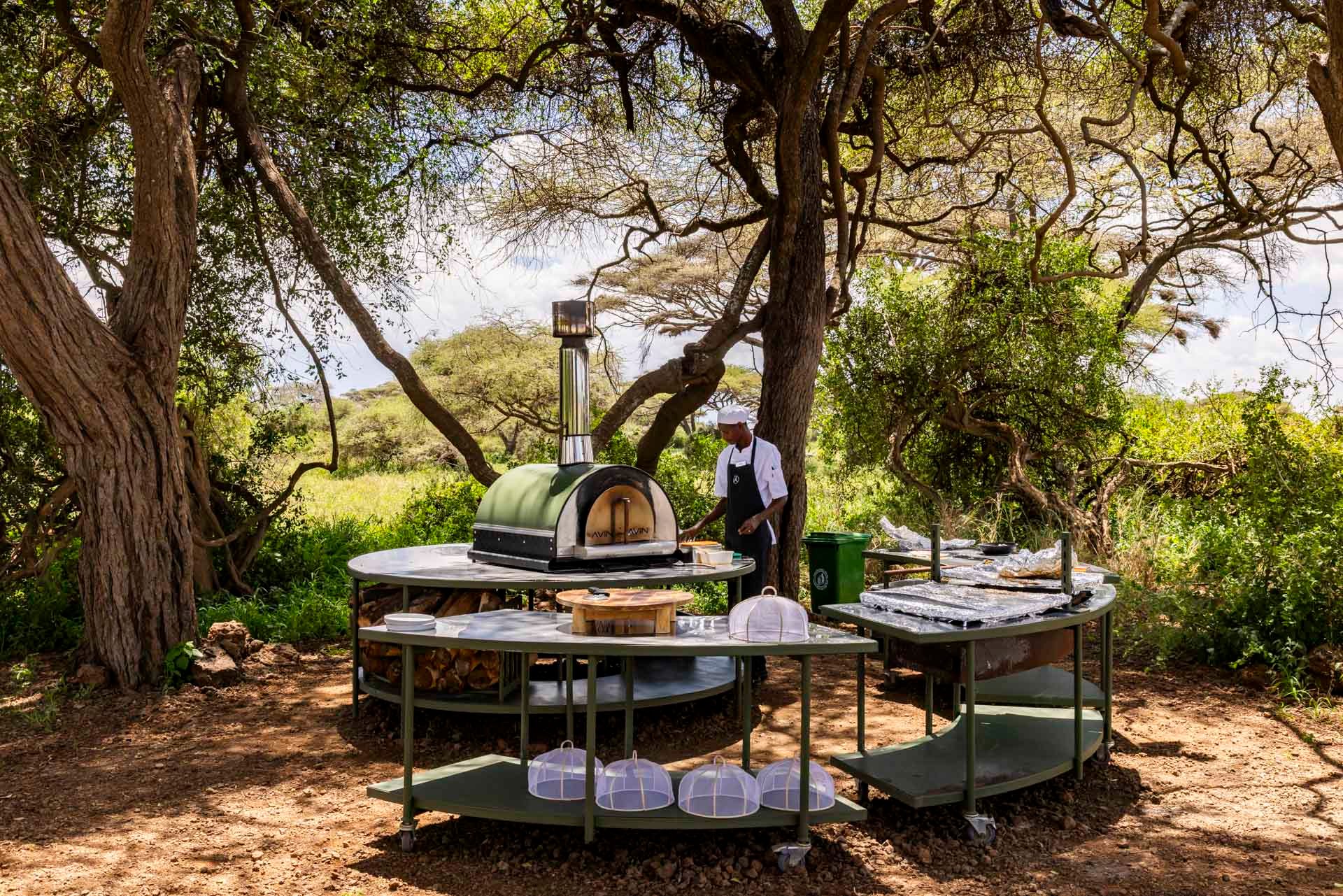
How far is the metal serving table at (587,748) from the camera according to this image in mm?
3668

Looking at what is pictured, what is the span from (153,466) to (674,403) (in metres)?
3.81

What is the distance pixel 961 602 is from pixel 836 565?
3603mm

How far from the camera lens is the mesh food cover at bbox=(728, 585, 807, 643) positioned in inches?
148

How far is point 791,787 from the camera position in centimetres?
385

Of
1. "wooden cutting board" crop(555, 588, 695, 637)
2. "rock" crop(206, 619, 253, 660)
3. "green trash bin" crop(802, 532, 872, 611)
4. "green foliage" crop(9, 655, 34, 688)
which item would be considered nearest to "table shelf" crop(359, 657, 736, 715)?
"wooden cutting board" crop(555, 588, 695, 637)

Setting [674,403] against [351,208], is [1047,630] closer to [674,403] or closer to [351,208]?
[674,403]

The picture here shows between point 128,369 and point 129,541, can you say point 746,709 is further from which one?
point 128,369

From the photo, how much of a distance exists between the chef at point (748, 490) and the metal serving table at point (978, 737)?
4.82 feet

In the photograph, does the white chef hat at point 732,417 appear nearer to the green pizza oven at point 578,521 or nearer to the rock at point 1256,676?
the green pizza oven at point 578,521

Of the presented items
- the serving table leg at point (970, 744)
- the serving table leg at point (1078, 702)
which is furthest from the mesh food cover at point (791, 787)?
the serving table leg at point (1078, 702)

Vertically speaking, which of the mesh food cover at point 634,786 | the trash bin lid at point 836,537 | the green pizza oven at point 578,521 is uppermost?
the green pizza oven at point 578,521

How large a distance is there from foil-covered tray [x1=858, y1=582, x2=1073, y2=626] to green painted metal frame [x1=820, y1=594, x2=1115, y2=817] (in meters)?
0.05

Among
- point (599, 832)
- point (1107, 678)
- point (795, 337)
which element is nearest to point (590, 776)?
point (599, 832)

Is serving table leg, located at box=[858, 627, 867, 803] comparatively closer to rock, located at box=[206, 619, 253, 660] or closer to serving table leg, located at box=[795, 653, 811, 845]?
serving table leg, located at box=[795, 653, 811, 845]
